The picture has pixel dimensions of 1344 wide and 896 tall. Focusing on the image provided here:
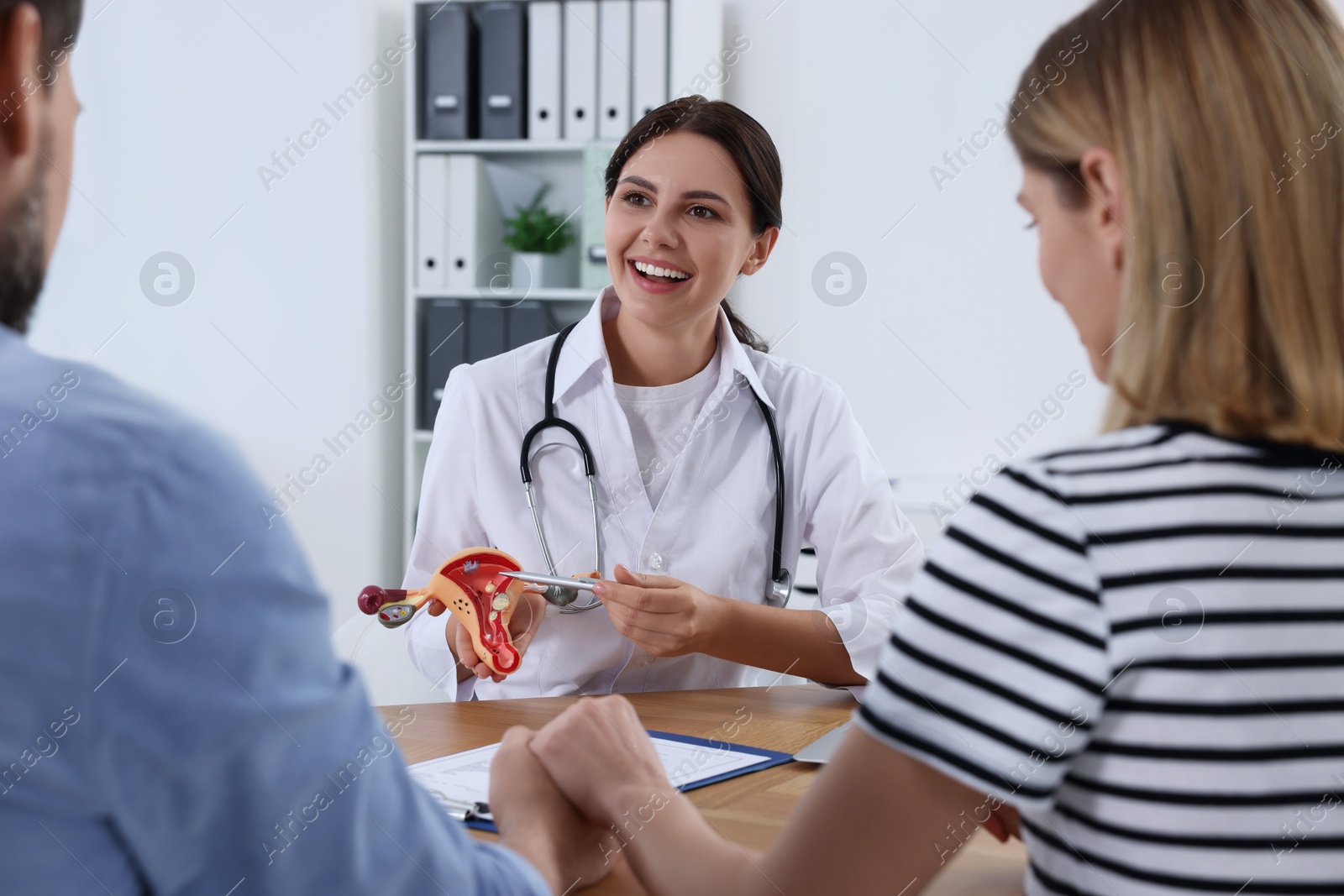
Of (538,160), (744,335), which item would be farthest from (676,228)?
(538,160)

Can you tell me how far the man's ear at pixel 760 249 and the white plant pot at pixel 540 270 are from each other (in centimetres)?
129

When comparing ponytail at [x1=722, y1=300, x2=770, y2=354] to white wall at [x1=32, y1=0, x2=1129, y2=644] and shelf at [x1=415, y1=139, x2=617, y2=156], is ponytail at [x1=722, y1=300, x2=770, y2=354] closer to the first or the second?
white wall at [x1=32, y1=0, x2=1129, y2=644]

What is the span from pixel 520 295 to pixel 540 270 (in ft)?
0.32

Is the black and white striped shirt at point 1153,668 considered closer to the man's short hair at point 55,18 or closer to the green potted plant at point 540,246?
the man's short hair at point 55,18

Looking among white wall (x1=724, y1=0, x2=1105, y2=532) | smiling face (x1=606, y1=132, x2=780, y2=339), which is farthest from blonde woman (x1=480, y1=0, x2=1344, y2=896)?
white wall (x1=724, y1=0, x2=1105, y2=532)

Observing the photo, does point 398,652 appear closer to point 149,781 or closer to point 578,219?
point 149,781

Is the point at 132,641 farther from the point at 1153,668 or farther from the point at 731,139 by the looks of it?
the point at 731,139

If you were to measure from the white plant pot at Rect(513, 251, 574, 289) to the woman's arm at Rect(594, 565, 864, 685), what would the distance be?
5.91 feet

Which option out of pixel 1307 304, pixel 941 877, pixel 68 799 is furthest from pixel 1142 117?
pixel 68 799

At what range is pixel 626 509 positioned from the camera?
1.75 meters

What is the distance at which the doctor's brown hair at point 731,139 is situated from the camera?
71.7 inches

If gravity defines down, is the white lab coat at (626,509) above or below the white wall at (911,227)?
below

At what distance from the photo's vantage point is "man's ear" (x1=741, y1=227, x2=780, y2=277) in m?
1.96

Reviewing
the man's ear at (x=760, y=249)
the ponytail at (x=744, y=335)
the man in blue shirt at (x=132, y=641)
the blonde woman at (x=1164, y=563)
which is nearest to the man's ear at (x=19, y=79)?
the man in blue shirt at (x=132, y=641)
